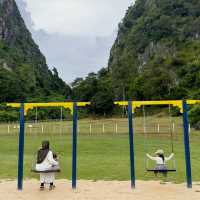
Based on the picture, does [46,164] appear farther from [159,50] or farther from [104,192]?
[159,50]

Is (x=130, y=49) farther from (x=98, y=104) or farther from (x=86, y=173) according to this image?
(x=86, y=173)

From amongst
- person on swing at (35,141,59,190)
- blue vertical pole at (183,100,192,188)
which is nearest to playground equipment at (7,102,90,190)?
person on swing at (35,141,59,190)

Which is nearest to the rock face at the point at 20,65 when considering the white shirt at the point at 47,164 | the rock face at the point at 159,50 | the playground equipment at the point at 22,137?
the rock face at the point at 159,50

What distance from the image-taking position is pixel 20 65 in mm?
120750

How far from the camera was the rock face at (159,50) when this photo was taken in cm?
6475

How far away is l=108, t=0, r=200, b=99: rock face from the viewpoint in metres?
64.8

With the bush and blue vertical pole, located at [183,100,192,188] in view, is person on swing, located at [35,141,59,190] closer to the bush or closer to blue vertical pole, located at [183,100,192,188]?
blue vertical pole, located at [183,100,192,188]

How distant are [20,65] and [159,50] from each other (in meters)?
51.0

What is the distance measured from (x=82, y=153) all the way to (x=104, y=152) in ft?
3.86

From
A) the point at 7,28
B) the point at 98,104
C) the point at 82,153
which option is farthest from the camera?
the point at 7,28

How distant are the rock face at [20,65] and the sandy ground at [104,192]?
79.0m

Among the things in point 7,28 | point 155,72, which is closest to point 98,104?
point 155,72

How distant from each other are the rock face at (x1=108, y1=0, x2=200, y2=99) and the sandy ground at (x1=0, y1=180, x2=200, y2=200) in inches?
1493

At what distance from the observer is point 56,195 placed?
7918 mm
